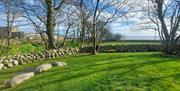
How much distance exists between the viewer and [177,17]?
1652 cm

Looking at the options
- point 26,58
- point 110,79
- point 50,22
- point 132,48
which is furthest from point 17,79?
point 132,48

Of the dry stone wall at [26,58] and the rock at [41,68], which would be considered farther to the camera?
the dry stone wall at [26,58]

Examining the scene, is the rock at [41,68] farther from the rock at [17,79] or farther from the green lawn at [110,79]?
the rock at [17,79]

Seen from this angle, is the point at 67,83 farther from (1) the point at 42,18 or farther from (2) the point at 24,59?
(1) the point at 42,18

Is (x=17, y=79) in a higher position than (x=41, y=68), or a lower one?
lower

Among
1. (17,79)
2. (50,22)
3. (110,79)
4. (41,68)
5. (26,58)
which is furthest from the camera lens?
(50,22)

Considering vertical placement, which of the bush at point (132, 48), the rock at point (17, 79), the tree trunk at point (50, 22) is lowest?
the rock at point (17, 79)

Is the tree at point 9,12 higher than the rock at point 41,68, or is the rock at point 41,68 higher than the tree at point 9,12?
the tree at point 9,12

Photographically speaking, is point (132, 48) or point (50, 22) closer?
point (50, 22)

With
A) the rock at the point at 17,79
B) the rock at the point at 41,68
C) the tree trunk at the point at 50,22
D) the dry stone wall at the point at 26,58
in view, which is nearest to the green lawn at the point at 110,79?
the rock at the point at 17,79

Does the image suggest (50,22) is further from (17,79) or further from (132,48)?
(17,79)

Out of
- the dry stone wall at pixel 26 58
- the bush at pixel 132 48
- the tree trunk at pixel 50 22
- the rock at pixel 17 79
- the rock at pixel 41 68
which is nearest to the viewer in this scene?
the rock at pixel 17 79

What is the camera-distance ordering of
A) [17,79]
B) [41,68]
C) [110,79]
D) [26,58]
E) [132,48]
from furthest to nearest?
[132,48] < [26,58] < [41,68] < [17,79] < [110,79]

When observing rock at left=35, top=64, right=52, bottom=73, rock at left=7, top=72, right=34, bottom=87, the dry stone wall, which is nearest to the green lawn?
rock at left=7, top=72, right=34, bottom=87
